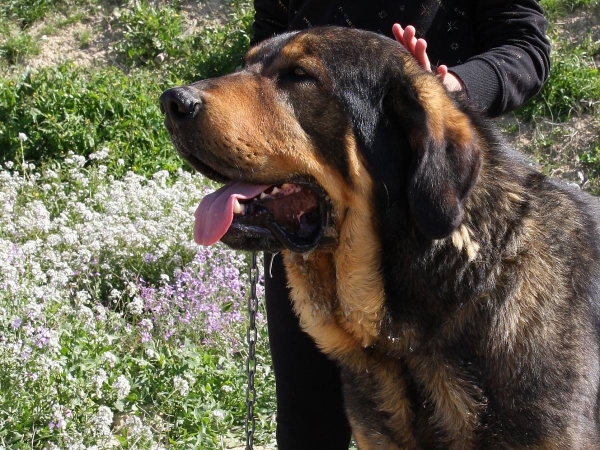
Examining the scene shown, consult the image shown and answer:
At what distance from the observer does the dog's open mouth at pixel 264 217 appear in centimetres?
272

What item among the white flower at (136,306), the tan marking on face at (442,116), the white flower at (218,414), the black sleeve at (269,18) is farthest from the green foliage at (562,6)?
the tan marking on face at (442,116)

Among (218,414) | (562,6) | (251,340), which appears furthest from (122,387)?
(562,6)

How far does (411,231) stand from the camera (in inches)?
106

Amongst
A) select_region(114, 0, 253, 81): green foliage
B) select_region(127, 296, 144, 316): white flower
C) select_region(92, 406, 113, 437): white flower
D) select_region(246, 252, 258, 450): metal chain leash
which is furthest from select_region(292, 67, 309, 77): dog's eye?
select_region(114, 0, 253, 81): green foliage

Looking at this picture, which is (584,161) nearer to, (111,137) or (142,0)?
(111,137)

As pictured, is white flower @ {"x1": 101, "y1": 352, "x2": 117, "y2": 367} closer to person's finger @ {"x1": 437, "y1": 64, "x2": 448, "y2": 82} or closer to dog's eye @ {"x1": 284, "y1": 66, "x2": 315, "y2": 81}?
dog's eye @ {"x1": 284, "y1": 66, "x2": 315, "y2": 81}

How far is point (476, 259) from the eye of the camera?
8.78 feet

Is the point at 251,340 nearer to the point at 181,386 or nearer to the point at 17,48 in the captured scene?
the point at 181,386

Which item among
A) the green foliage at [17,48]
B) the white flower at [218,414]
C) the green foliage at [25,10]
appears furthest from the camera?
the green foliage at [25,10]

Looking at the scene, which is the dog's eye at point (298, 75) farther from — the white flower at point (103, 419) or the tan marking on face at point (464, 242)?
the white flower at point (103, 419)

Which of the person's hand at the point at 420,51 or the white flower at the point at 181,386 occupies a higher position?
the person's hand at the point at 420,51

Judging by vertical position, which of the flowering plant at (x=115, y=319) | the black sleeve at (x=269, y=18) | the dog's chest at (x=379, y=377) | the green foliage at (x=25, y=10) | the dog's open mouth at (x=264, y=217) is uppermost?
the black sleeve at (x=269, y=18)

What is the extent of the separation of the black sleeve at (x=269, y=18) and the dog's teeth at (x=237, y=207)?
0.95 m

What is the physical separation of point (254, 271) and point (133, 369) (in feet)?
4.65
